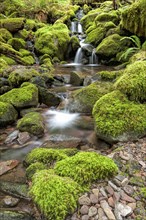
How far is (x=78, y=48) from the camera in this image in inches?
581

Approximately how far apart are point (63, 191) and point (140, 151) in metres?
1.53

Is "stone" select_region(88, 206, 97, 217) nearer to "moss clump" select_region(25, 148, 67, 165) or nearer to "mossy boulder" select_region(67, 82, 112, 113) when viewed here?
"moss clump" select_region(25, 148, 67, 165)

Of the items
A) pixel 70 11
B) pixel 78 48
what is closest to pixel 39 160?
pixel 78 48

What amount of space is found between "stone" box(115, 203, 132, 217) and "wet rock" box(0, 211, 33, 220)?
3.28 feet

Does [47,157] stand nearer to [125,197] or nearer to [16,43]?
[125,197]

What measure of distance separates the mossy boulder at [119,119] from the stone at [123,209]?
5.34 ft

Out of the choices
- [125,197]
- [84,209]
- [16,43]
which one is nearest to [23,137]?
[84,209]

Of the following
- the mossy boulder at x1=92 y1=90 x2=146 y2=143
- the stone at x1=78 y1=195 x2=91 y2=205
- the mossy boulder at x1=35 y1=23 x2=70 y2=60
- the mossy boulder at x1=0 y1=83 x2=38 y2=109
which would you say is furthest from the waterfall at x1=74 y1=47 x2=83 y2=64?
the stone at x1=78 y1=195 x2=91 y2=205

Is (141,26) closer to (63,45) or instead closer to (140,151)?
(63,45)

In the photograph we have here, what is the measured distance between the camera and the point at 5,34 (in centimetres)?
1416

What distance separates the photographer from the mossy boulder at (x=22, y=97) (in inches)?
256

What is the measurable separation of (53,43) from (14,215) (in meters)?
12.8

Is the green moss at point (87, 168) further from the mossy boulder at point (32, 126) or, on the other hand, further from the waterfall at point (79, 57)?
the waterfall at point (79, 57)

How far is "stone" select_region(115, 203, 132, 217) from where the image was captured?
2598 millimetres
